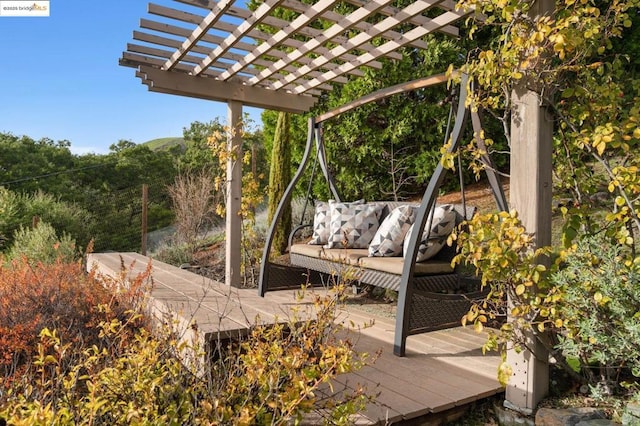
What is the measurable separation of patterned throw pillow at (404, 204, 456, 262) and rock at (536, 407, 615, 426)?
137 cm

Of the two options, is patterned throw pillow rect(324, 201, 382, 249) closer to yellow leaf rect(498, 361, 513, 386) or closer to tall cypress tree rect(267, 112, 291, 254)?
yellow leaf rect(498, 361, 513, 386)

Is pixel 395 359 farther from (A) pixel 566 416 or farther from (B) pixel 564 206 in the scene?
(B) pixel 564 206

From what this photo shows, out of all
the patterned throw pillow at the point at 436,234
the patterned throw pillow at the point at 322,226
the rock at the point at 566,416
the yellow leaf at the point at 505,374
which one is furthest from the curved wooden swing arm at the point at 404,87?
the rock at the point at 566,416

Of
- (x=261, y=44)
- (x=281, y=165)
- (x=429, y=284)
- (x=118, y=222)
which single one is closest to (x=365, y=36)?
(x=261, y=44)

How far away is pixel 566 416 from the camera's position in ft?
6.15

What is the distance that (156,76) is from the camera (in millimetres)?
4348

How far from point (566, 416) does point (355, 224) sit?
2528 millimetres

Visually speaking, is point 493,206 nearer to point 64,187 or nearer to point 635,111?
point 635,111

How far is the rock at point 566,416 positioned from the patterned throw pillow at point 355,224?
231cm

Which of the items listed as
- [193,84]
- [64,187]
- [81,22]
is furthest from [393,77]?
[64,187]

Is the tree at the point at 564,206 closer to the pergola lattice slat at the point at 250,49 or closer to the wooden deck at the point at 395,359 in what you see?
the wooden deck at the point at 395,359

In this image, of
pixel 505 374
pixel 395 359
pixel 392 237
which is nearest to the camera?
pixel 505 374

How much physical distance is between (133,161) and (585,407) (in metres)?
16.1

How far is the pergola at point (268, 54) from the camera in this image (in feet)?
6.92
